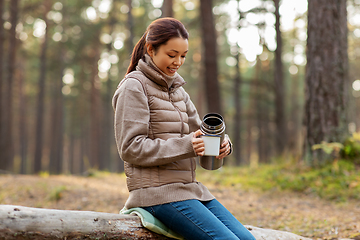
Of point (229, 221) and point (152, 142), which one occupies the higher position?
point (152, 142)

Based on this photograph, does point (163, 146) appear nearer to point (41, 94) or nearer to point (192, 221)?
point (192, 221)

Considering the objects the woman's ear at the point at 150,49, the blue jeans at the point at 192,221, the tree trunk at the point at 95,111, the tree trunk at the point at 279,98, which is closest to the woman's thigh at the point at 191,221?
the blue jeans at the point at 192,221

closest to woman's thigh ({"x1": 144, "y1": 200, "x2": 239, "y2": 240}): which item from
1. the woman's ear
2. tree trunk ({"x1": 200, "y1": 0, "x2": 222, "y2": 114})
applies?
the woman's ear

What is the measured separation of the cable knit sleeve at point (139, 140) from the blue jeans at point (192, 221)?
343mm

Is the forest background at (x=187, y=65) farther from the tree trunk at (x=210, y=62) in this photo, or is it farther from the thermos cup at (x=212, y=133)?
the thermos cup at (x=212, y=133)

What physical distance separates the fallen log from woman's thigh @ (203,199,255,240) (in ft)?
1.52

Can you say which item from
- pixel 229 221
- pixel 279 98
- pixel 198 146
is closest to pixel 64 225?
pixel 198 146

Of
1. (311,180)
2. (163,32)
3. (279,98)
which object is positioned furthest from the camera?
(279,98)

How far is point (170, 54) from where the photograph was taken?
2.59 metres

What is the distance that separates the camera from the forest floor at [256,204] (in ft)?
13.7

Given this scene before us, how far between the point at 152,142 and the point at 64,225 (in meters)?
0.90

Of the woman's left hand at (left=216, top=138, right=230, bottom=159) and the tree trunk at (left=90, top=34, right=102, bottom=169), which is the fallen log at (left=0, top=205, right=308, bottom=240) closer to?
the woman's left hand at (left=216, top=138, right=230, bottom=159)

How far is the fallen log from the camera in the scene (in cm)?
227

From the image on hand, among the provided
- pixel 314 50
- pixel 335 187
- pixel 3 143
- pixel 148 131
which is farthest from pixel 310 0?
pixel 3 143
